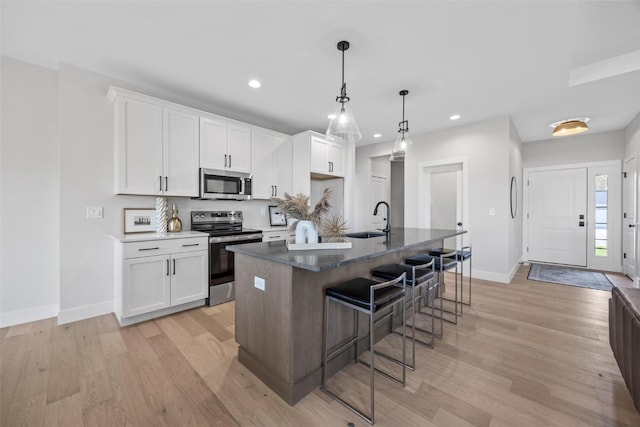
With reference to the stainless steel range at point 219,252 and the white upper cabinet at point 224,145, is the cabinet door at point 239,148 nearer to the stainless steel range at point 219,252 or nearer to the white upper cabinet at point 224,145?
the white upper cabinet at point 224,145

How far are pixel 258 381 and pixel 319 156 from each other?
11.1ft

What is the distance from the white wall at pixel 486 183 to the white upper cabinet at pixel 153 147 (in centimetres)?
307

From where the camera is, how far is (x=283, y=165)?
433 cm

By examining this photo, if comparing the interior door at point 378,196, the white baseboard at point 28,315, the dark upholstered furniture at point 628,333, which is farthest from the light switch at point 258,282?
the interior door at point 378,196

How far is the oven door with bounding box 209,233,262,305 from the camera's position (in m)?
3.19

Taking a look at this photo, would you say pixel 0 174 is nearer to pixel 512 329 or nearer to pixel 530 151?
pixel 512 329

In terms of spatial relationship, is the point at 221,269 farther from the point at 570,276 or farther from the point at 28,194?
the point at 570,276

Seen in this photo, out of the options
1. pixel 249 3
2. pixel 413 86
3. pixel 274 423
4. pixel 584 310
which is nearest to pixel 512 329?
pixel 584 310

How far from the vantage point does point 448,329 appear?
8.59 feet

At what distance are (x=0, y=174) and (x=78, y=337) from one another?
5.80 ft

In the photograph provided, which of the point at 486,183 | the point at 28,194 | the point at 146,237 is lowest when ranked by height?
the point at 146,237

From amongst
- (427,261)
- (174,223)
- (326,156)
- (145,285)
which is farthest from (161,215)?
(427,261)

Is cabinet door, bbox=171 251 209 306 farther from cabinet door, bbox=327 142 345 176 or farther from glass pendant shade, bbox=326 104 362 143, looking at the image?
A: cabinet door, bbox=327 142 345 176

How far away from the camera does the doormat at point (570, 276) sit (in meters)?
4.15
